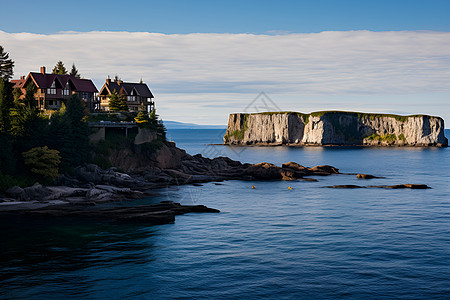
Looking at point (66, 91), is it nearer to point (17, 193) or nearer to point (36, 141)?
point (36, 141)

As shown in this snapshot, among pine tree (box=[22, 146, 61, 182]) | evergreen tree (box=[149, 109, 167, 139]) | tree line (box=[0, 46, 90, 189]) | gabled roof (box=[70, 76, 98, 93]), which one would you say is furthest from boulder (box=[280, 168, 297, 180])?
gabled roof (box=[70, 76, 98, 93])

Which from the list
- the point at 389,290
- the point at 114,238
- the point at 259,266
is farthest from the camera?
the point at 114,238

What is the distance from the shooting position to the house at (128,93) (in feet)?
348

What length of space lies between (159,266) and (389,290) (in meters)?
15.5

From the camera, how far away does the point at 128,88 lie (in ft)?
355

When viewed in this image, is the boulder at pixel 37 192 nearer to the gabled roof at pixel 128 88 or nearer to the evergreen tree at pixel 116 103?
the evergreen tree at pixel 116 103

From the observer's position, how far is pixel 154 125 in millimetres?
88125

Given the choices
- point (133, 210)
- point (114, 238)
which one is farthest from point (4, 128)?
point (114, 238)

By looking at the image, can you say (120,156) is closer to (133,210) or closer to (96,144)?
(96,144)

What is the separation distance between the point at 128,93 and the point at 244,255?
81.5 metres

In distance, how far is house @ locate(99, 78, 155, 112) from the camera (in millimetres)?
106069

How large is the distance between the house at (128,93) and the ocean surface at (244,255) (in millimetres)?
55695

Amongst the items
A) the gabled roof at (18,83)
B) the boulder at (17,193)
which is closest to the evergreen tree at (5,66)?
the gabled roof at (18,83)

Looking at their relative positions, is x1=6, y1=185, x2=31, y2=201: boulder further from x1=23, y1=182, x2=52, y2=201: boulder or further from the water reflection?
the water reflection
